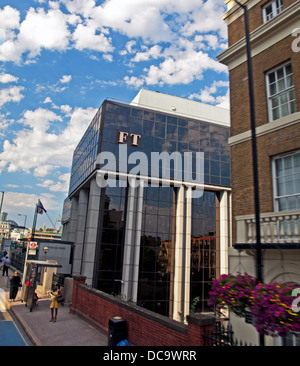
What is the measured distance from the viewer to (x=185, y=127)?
3162 centimetres

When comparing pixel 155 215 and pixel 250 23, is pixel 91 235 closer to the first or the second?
pixel 155 215

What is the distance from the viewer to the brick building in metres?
8.59

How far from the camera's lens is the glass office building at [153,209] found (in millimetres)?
26734

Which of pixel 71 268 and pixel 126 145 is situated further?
pixel 71 268

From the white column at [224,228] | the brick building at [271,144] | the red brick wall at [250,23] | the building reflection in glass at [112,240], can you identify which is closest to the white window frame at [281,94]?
the brick building at [271,144]

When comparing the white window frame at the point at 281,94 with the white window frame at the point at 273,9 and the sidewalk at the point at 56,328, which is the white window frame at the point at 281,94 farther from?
the sidewalk at the point at 56,328

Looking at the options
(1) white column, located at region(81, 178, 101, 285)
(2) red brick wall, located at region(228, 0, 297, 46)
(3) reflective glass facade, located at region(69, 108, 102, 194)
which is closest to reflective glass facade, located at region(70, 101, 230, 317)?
(3) reflective glass facade, located at region(69, 108, 102, 194)

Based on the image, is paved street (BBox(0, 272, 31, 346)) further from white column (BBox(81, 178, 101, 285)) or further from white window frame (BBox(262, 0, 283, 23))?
white window frame (BBox(262, 0, 283, 23))

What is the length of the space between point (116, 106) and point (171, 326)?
2461 centimetres

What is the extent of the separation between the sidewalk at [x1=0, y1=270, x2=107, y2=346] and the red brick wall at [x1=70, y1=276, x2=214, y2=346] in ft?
1.53

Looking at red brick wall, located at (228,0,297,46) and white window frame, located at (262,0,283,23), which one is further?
red brick wall, located at (228,0,297,46)
